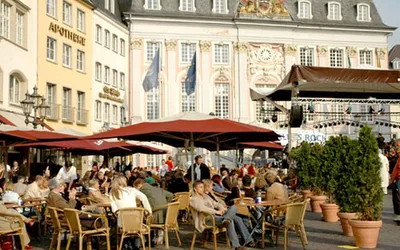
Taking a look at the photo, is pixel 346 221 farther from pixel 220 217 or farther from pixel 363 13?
pixel 363 13

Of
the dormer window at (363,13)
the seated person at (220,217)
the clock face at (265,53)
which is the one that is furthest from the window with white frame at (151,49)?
the seated person at (220,217)

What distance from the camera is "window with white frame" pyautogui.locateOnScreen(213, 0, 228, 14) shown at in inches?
1763

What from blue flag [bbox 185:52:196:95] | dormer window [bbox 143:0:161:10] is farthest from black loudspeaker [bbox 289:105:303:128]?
dormer window [bbox 143:0:161:10]

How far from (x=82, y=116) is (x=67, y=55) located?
12.4ft

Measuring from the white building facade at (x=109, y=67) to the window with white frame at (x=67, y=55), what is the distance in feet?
9.02

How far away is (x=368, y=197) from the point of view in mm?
9500

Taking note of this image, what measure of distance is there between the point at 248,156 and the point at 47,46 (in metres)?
16.8

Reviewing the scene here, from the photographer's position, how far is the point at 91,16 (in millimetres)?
36406

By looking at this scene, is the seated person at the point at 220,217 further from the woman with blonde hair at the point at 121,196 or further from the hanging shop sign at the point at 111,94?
the hanging shop sign at the point at 111,94

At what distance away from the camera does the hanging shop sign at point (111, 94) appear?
38.1 meters

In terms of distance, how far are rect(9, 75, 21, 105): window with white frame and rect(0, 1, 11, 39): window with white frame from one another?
2.12 metres

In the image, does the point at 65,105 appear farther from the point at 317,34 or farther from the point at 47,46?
the point at 317,34

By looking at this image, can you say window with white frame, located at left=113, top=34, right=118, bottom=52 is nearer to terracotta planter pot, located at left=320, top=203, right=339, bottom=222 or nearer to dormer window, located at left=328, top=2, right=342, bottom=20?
dormer window, located at left=328, top=2, right=342, bottom=20

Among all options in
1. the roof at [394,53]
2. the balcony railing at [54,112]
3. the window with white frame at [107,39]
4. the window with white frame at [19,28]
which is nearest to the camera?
the window with white frame at [19,28]
